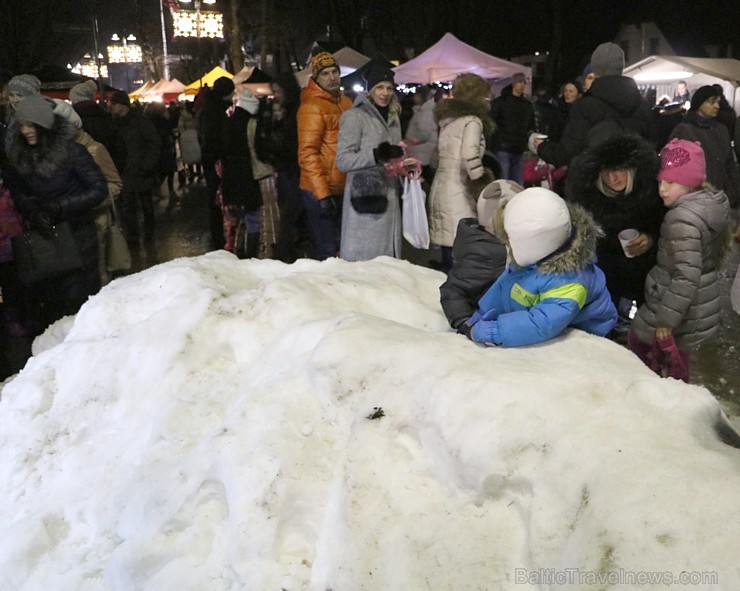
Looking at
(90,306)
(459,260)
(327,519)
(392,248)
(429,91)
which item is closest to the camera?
(327,519)

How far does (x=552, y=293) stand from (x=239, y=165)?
16.9ft

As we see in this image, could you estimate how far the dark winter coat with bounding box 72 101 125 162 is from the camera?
8.45 m

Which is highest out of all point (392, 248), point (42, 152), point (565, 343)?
point (42, 152)

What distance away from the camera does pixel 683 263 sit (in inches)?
155

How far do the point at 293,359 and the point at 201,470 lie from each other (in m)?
0.67

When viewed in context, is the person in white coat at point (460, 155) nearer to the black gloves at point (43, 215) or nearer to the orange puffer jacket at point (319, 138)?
the orange puffer jacket at point (319, 138)

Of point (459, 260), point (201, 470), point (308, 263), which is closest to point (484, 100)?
point (308, 263)

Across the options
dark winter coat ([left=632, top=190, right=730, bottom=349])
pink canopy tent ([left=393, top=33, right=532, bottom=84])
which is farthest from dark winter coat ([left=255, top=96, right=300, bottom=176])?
pink canopy tent ([left=393, top=33, right=532, bottom=84])

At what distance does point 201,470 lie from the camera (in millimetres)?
2861

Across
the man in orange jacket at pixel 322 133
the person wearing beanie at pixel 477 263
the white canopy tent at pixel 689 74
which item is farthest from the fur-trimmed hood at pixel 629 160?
the white canopy tent at pixel 689 74

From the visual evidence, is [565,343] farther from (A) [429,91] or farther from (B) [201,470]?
(A) [429,91]

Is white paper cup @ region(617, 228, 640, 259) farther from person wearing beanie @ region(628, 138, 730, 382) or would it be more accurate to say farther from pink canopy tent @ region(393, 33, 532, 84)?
pink canopy tent @ region(393, 33, 532, 84)

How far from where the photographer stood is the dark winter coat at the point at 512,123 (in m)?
11.4

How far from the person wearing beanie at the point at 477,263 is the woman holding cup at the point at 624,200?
78 centimetres
